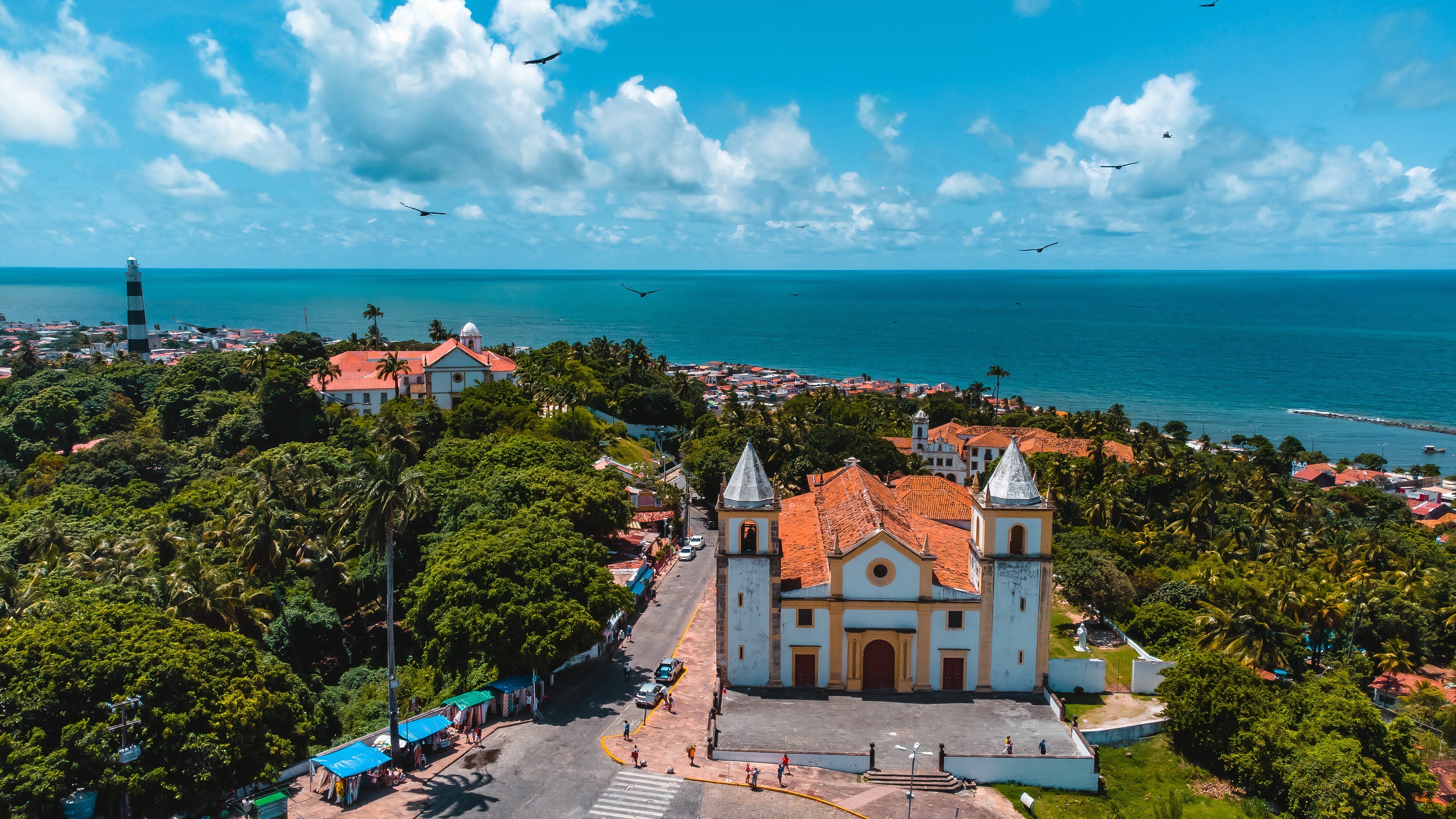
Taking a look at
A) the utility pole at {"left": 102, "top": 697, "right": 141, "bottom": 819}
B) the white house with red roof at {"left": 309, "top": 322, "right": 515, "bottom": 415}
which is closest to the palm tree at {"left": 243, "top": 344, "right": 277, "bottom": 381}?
the white house with red roof at {"left": 309, "top": 322, "right": 515, "bottom": 415}

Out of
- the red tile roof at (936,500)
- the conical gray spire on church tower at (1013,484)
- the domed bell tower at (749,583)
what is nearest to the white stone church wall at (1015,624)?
the conical gray spire on church tower at (1013,484)

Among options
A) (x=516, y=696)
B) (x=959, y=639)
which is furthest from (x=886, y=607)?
(x=516, y=696)

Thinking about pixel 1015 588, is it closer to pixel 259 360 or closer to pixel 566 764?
pixel 566 764

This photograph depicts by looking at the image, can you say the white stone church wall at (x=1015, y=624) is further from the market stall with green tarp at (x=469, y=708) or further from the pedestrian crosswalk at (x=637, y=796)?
the market stall with green tarp at (x=469, y=708)

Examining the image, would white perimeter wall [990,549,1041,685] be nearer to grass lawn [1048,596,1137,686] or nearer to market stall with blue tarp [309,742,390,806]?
grass lawn [1048,596,1137,686]

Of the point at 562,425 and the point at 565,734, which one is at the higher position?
the point at 562,425

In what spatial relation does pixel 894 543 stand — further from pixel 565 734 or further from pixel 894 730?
pixel 565 734

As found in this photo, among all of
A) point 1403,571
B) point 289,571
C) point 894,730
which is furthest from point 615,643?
point 1403,571
